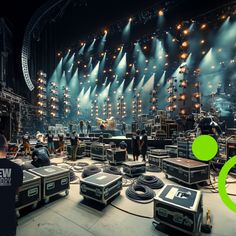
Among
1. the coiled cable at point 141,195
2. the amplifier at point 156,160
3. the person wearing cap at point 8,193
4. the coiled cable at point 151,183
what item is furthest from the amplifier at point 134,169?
the person wearing cap at point 8,193

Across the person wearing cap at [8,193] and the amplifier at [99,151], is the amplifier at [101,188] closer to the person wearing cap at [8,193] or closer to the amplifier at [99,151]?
the person wearing cap at [8,193]

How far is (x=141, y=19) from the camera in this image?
1759 cm

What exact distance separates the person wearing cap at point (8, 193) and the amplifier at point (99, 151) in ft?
21.0

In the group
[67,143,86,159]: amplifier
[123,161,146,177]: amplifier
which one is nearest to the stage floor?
[123,161,146,177]: amplifier

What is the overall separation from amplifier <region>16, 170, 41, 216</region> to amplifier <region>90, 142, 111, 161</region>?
4951 mm

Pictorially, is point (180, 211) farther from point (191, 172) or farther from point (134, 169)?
point (134, 169)

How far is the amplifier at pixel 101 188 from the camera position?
3.44 metres

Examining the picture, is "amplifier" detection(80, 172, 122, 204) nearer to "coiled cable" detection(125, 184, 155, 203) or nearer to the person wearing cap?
"coiled cable" detection(125, 184, 155, 203)

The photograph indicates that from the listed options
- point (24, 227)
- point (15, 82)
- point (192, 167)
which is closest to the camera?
point (24, 227)

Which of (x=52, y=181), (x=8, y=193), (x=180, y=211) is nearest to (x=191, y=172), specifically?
(x=180, y=211)

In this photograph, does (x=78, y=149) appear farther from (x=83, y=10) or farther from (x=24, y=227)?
(x=83, y=10)

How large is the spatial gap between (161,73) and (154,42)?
652 centimetres

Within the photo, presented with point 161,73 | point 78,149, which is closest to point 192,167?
point 78,149

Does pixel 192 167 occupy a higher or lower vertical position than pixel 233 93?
lower
